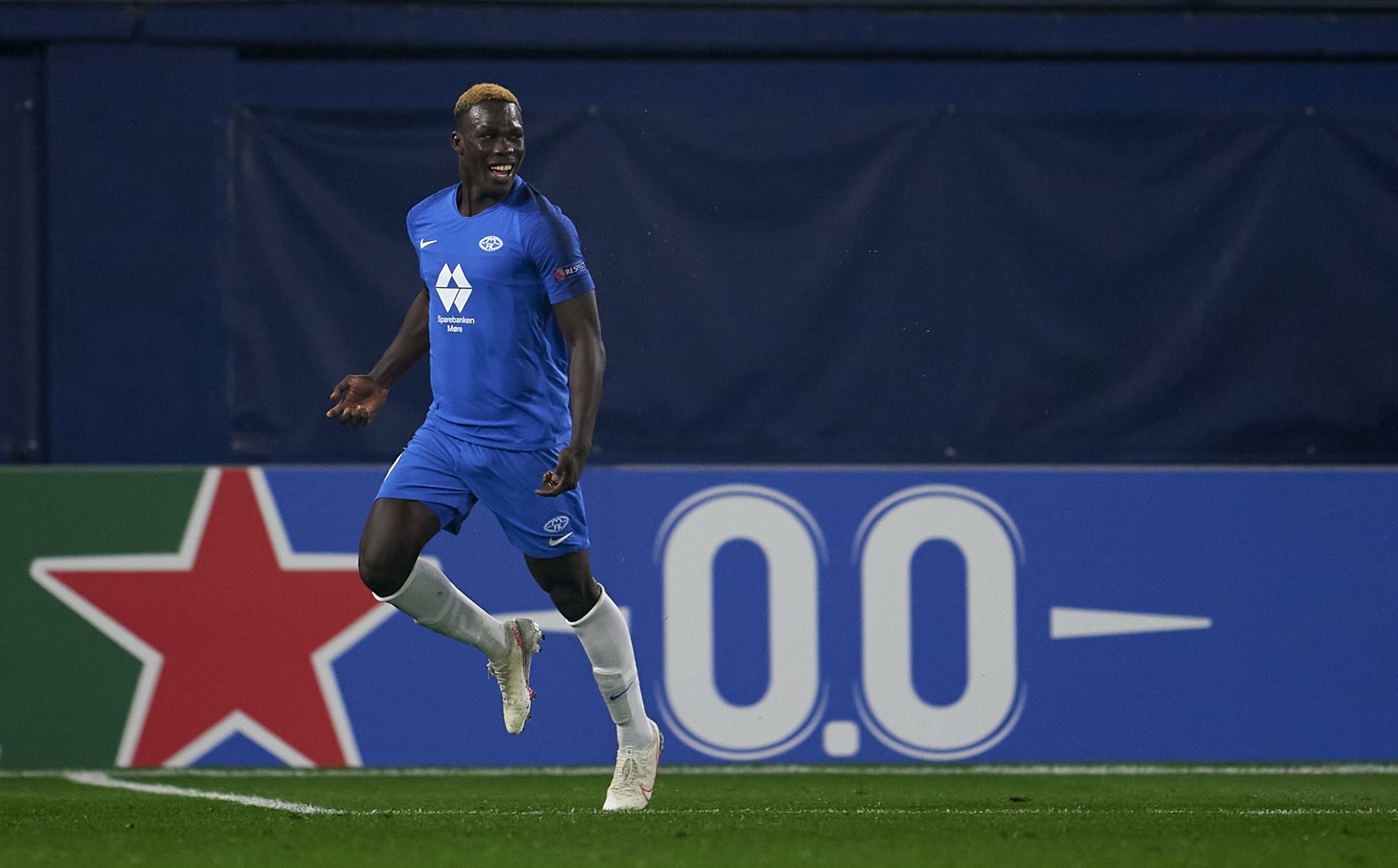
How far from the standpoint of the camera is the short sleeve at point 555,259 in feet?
14.8

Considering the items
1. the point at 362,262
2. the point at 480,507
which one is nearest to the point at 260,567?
the point at 480,507

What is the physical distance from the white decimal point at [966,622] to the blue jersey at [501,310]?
81.6 inches

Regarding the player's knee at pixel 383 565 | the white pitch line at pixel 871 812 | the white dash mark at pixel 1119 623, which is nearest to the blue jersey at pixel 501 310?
the player's knee at pixel 383 565

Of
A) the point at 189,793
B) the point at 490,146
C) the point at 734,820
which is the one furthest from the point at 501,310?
the point at 189,793

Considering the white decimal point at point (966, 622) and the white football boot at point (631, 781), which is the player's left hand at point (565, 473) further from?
the white decimal point at point (966, 622)

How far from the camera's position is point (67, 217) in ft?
25.5

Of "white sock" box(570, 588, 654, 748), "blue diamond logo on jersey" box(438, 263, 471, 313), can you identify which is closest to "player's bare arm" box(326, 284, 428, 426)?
"blue diamond logo on jersey" box(438, 263, 471, 313)

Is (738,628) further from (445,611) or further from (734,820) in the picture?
(445,611)

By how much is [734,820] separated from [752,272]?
332cm

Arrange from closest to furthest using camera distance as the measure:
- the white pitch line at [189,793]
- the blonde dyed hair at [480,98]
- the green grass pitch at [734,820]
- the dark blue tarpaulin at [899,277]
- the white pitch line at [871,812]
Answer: the green grass pitch at [734,820], the blonde dyed hair at [480,98], the white pitch line at [871,812], the white pitch line at [189,793], the dark blue tarpaulin at [899,277]

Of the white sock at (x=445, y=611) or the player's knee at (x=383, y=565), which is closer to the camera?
the player's knee at (x=383, y=565)

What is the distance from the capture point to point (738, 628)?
6.37 m

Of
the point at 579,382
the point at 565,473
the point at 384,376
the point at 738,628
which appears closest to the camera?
the point at 565,473

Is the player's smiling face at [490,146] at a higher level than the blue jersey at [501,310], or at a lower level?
higher
